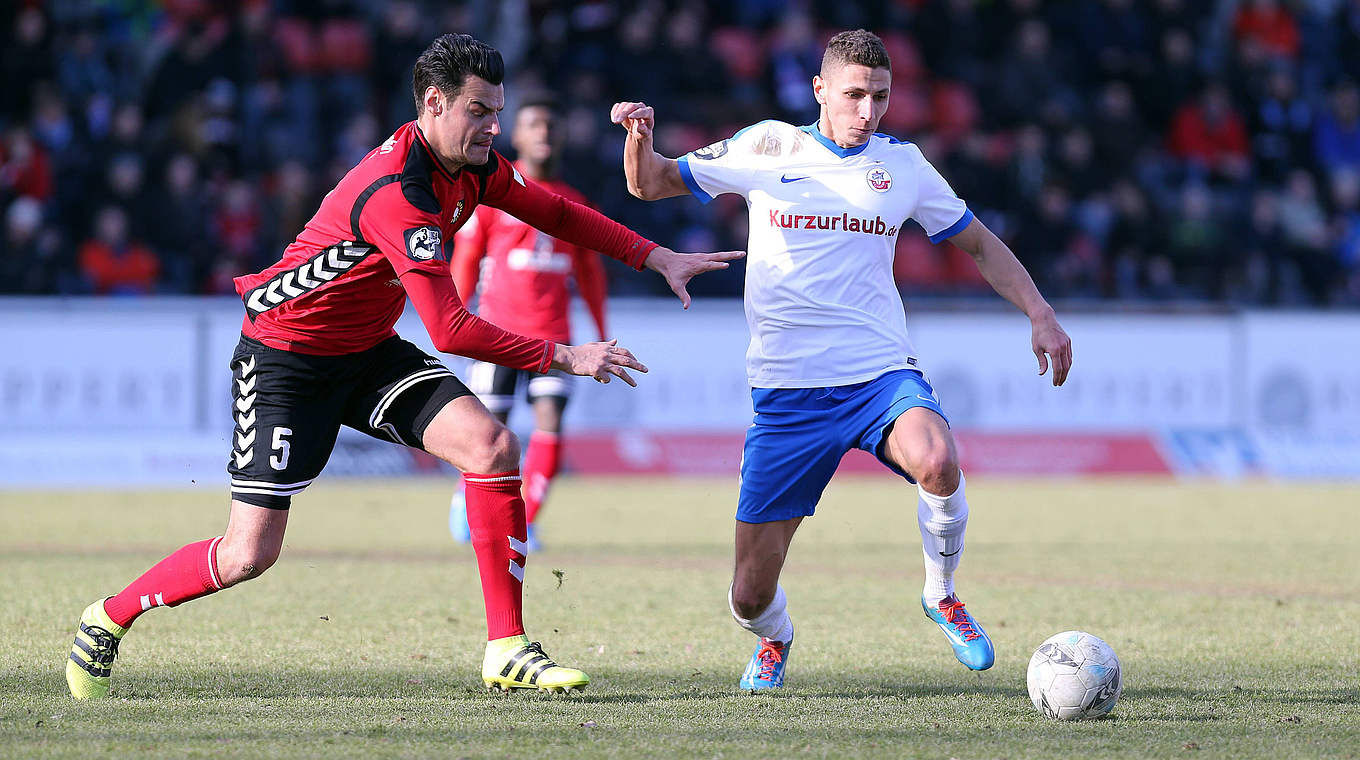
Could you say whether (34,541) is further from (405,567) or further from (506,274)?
(506,274)

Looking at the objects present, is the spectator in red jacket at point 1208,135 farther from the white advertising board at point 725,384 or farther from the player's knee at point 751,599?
the player's knee at point 751,599

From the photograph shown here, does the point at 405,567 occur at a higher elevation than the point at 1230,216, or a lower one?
lower

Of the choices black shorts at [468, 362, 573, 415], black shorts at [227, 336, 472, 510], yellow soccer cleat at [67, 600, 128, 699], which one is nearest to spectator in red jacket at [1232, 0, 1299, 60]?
black shorts at [468, 362, 573, 415]

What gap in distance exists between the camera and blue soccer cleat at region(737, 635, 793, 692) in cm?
583

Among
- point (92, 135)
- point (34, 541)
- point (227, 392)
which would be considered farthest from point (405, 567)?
point (92, 135)

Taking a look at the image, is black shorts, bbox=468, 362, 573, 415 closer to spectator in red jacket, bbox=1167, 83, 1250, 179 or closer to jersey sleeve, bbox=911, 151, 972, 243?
jersey sleeve, bbox=911, 151, 972, 243

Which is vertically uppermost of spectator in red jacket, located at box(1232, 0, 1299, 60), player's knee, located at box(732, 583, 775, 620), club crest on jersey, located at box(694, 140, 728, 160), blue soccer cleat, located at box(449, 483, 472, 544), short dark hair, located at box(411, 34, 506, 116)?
spectator in red jacket, located at box(1232, 0, 1299, 60)

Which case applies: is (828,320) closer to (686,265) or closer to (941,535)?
(686,265)

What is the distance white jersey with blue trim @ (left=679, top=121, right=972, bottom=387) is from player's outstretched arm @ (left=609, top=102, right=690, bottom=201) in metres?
0.07

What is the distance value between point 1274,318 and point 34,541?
11.7m

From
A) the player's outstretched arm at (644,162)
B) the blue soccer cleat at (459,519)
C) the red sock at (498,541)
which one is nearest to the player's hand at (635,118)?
the player's outstretched arm at (644,162)

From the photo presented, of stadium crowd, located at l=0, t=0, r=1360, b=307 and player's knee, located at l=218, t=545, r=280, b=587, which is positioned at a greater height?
stadium crowd, located at l=0, t=0, r=1360, b=307

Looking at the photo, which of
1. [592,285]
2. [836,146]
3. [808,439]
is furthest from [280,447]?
[592,285]

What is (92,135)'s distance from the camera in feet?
54.1
